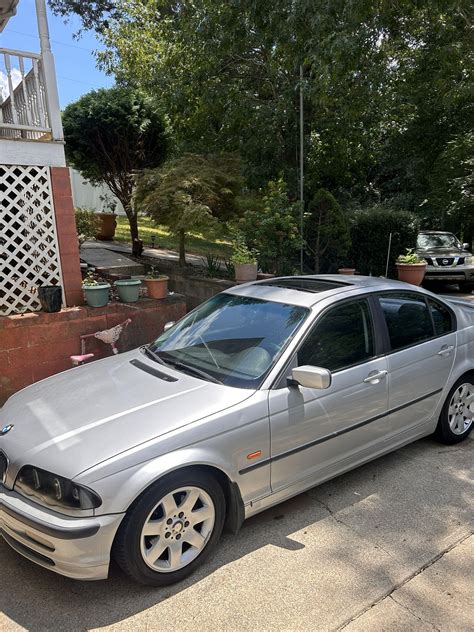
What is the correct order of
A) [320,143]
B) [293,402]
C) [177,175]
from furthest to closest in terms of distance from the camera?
[320,143] → [177,175] → [293,402]

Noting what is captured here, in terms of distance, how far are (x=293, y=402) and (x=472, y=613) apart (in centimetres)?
134

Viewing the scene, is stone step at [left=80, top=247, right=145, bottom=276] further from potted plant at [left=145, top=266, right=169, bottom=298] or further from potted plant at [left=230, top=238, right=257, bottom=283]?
potted plant at [left=230, top=238, right=257, bottom=283]

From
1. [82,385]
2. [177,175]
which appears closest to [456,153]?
[177,175]

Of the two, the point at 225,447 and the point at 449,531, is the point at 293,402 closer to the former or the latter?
the point at 225,447

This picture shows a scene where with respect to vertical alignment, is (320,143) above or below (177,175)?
above

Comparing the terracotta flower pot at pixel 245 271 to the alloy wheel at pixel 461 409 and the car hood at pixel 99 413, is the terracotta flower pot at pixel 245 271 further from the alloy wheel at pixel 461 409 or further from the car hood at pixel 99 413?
the car hood at pixel 99 413

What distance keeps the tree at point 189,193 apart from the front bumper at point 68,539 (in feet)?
17.6

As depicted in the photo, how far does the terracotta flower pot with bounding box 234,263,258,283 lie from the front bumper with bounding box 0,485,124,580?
509 cm

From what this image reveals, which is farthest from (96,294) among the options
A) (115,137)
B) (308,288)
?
(115,137)

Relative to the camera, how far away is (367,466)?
3.83 meters

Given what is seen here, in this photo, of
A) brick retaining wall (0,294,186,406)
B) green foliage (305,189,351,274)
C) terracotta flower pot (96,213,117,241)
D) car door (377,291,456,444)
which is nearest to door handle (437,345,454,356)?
car door (377,291,456,444)

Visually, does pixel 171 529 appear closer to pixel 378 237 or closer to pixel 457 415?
pixel 457 415

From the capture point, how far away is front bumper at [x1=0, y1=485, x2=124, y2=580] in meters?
2.31

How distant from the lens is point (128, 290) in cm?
A: 618
